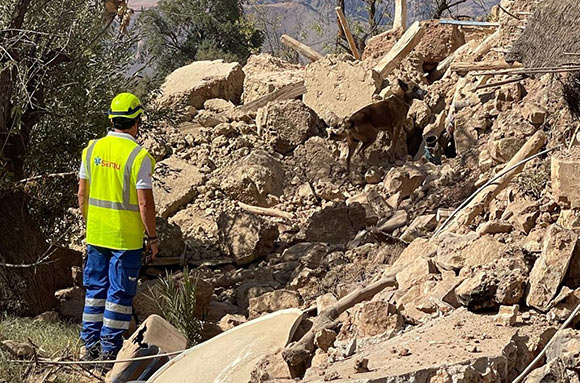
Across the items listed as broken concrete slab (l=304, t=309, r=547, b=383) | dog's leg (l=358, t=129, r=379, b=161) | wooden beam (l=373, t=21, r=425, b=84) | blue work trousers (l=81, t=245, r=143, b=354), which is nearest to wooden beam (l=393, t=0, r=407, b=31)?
wooden beam (l=373, t=21, r=425, b=84)

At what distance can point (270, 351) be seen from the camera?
559 centimetres

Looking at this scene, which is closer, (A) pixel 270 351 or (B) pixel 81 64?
(A) pixel 270 351

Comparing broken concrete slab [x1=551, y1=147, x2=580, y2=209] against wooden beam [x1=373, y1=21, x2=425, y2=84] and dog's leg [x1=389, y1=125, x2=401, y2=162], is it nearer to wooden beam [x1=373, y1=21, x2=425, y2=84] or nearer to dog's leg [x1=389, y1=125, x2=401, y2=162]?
dog's leg [x1=389, y1=125, x2=401, y2=162]

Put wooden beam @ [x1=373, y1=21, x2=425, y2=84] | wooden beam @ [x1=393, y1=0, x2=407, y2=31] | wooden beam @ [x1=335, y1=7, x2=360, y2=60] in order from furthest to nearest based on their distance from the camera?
wooden beam @ [x1=335, y1=7, x2=360, y2=60] < wooden beam @ [x1=393, y1=0, x2=407, y2=31] < wooden beam @ [x1=373, y1=21, x2=425, y2=84]

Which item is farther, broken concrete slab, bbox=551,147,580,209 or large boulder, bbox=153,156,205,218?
large boulder, bbox=153,156,205,218

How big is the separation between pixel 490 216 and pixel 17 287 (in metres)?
4.35

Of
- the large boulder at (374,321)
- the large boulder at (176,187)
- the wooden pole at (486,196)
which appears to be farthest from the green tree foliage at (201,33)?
the large boulder at (374,321)

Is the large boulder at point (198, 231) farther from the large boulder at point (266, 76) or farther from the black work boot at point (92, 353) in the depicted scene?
the black work boot at point (92, 353)

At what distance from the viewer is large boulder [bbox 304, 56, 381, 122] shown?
1284cm

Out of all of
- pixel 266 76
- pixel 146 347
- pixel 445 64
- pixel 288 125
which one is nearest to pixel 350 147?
pixel 288 125

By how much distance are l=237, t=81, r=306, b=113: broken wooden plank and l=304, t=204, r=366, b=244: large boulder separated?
12.6ft

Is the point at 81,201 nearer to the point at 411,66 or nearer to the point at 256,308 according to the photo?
the point at 256,308

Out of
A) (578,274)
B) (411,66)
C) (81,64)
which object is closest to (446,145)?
(411,66)

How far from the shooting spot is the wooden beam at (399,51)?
13.1m
